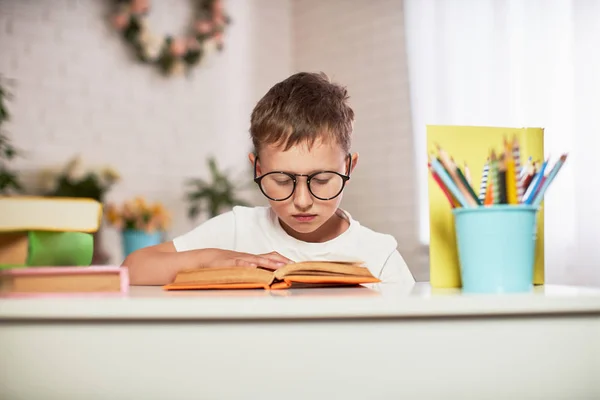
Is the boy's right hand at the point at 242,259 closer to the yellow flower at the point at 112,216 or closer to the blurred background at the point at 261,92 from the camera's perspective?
the blurred background at the point at 261,92

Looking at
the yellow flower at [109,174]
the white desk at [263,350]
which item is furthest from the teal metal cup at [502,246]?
the yellow flower at [109,174]

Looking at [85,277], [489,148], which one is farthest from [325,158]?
[85,277]

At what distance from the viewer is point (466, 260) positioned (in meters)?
0.61

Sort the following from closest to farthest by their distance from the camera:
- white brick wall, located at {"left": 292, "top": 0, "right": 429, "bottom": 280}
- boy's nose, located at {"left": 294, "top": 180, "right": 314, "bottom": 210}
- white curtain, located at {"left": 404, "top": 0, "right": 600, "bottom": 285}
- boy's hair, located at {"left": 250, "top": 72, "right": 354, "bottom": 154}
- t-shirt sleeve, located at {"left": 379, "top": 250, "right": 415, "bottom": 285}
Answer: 1. boy's nose, located at {"left": 294, "top": 180, "right": 314, "bottom": 210}
2. boy's hair, located at {"left": 250, "top": 72, "right": 354, "bottom": 154}
3. t-shirt sleeve, located at {"left": 379, "top": 250, "right": 415, "bottom": 285}
4. white curtain, located at {"left": 404, "top": 0, "right": 600, "bottom": 285}
5. white brick wall, located at {"left": 292, "top": 0, "right": 429, "bottom": 280}

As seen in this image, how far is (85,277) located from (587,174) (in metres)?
2.47

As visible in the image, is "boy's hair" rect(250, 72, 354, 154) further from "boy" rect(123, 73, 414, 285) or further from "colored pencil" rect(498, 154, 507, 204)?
Result: "colored pencil" rect(498, 154, 507, 204)

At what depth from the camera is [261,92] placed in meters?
4.14

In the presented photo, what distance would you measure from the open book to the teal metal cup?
0.14 m

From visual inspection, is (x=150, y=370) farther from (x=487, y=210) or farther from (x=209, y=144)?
(x=209, y=144)

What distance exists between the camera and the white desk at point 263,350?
1.47 feet

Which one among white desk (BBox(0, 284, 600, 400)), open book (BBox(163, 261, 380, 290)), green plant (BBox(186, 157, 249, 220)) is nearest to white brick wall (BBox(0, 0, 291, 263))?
green plant (BBox(186, 157, 249, 220))

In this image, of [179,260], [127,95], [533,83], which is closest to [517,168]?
[179,260]

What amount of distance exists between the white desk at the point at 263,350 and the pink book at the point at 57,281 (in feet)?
0.12

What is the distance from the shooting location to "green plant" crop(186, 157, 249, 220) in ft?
11.2
